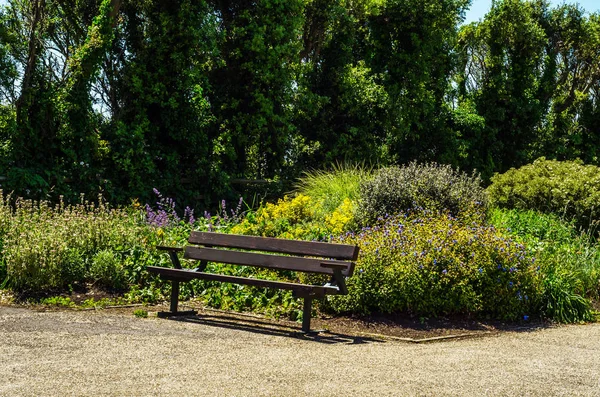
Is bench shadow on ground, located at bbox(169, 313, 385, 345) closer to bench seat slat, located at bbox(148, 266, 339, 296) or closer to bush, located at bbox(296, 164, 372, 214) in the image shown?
bench seat slat, located at bbox(148, 266, 339, 296)

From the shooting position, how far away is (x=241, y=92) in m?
15.4

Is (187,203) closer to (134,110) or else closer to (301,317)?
(134,110)

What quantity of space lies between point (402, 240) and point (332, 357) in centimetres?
266

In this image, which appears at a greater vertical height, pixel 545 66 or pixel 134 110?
pixel 545 66

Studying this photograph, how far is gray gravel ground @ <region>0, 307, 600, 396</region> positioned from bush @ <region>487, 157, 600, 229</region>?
4913mm

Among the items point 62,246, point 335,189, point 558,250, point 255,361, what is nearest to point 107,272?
point 62,246

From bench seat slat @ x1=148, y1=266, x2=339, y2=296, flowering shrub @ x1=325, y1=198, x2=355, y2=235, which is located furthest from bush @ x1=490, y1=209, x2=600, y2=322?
bench seat slat @ x1=148, y1=266, x2=339, y2=296

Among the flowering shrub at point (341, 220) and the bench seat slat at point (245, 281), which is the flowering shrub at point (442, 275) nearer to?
the bench seat slat at point (245, 281)

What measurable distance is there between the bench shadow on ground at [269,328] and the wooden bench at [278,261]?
146 millimetres

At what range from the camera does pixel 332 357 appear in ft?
18.0

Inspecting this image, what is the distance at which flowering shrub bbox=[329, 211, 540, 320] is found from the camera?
727 cm

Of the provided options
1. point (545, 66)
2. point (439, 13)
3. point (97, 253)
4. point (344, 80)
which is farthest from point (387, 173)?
point (545, 66)

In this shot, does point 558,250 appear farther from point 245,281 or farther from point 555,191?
point 245,281

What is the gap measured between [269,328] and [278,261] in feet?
2.16
